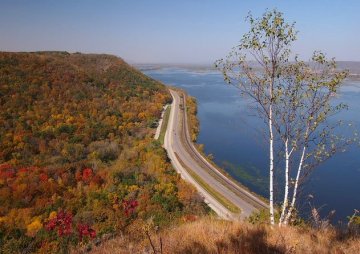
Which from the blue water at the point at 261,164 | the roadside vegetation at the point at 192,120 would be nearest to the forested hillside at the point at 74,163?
the roadside vegetation at the point at 192,120

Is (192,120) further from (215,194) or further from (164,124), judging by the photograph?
(215,194)

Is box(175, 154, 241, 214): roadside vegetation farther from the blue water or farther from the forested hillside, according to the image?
the blue water

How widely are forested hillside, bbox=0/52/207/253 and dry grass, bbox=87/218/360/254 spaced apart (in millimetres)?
1301

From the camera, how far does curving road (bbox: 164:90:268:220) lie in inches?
1278

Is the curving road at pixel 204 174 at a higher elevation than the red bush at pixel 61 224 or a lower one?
lower

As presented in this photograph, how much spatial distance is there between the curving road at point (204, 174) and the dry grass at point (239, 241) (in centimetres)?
1739

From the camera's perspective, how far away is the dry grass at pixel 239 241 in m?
6.41

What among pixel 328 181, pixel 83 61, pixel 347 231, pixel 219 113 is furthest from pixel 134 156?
pixel 83 61

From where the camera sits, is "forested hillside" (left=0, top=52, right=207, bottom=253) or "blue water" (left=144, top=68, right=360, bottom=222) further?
"blue water" (left=144, top=68, right=360, bottom=222)

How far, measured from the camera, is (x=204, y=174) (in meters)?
40.4

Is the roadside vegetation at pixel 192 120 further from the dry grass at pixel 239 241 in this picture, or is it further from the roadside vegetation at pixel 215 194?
the dry grass at pixel 239 241

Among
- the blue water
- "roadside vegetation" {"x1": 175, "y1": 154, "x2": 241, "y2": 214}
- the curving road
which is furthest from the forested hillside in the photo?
the blue water

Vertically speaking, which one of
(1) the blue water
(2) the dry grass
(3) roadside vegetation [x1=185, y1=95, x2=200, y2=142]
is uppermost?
(2) the dry grass

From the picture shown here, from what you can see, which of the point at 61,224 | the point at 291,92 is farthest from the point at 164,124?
the point at 291,92
